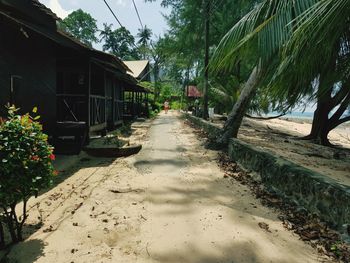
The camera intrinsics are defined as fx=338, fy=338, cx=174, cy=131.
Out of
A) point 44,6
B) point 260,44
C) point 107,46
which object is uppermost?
point 107,46

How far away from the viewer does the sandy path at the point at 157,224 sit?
350cm

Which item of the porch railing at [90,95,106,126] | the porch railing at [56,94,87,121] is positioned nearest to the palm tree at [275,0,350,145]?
the porch railing at [90,95,106,126]

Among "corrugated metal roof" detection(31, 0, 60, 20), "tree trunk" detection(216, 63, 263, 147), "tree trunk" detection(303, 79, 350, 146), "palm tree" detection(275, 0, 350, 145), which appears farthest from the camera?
"tree trunk" detection(303, 79, 350, 146)

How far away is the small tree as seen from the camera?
325cm

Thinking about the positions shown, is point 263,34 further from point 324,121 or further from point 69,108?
point 324,121

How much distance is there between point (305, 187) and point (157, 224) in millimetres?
2140

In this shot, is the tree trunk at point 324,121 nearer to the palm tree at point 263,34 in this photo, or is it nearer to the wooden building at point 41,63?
the wooden building at point 41,63

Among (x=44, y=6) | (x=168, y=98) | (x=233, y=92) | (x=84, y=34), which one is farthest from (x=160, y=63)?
(x=44, y=6)

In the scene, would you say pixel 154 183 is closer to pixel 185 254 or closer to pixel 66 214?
pixel 66 214

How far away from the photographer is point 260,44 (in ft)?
14.5

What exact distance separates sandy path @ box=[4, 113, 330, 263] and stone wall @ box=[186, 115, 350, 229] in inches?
19.1

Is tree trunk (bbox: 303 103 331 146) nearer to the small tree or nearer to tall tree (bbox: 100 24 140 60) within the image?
the small tree

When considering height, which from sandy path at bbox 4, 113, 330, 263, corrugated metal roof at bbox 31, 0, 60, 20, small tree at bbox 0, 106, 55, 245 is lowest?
sandy path at bbox 4, 113, 330, 263

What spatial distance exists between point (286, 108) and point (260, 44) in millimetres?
2574
